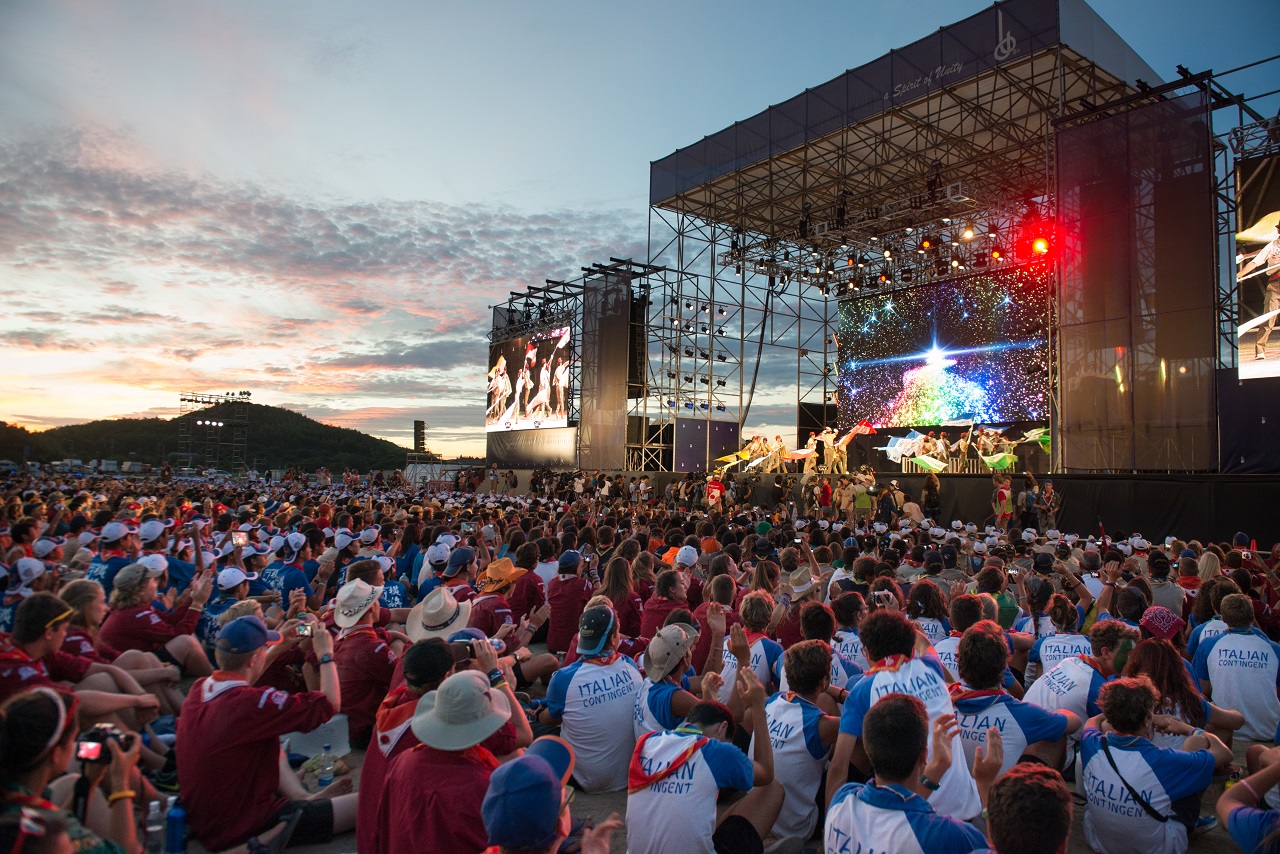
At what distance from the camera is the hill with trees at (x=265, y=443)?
66.7m

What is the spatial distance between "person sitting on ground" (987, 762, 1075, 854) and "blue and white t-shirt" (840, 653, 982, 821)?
0.97 meters

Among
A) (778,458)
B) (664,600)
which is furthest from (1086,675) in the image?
(778,458)

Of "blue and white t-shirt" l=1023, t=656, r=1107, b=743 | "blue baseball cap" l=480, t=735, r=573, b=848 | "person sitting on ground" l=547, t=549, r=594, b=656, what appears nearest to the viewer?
"blue baseball cap" l=480, t=735, r=573, b=848

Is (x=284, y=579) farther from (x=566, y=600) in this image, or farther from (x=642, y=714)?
(x=642, y=714)

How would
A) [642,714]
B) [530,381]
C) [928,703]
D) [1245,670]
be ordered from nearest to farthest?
[928,703] < [642,714] < [1245,670] < [530,381]

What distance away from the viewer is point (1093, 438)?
16.4 meters

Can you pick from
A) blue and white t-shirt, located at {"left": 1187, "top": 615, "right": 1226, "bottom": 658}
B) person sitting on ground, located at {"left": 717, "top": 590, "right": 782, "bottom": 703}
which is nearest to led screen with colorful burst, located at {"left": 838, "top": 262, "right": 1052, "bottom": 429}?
blue and white t-shirt, located at {"left": 1187, "top": 615, "right": 1226, "bottom": 658}

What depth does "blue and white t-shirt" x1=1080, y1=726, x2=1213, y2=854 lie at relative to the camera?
3.27 m

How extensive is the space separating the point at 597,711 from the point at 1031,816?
272 centimetres

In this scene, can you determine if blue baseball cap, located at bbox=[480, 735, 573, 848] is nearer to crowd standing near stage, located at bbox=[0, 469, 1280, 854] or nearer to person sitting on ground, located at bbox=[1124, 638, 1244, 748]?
crowd standing near stage, located at bbox=[0, 469, 1280, 854]

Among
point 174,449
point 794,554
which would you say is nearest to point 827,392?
point 794,554

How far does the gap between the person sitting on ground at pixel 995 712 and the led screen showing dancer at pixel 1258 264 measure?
14741 mm

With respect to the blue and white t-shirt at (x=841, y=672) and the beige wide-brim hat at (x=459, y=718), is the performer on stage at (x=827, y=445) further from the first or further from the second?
the beige wide-brim hat at (x=459, y=718)

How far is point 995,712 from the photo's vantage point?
348 cm
